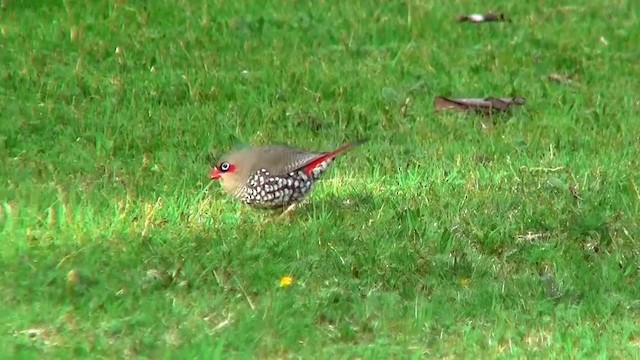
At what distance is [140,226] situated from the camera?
736cm

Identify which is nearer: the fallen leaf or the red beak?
the red beak

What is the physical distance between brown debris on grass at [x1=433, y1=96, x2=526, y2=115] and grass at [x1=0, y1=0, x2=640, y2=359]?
0.10 metres

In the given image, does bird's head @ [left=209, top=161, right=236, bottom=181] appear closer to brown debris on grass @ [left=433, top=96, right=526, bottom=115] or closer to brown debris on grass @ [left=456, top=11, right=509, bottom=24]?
brown debris on grass @ [left=433, top=96, right=526, bottom=115]

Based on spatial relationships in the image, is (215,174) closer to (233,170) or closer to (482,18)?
(233,170)

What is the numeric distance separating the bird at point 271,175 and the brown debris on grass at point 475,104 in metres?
2.38

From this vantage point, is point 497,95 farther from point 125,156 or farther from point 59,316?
point 59,316

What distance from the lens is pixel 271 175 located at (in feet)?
26.1

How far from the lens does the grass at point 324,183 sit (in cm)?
627

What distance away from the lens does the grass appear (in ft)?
20.6

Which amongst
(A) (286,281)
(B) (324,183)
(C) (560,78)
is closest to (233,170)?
(B) (324,183)

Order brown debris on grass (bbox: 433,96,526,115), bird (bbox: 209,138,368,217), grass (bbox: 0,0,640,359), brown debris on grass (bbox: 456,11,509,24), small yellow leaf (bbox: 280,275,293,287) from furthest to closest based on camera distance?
1. brown debris on grass (bbox: 456,11,509,24)
2. brown debris on grass (bbox: 433,96,526,115)
3. bird (bbox: 209,138,368,217)
4. small yellow leaf (bbox: 280,275,293,287)
5. grass (bbox: 0,0,640,359)

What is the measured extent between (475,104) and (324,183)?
2.01 metres

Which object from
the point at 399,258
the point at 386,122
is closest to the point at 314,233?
the point at 399,258

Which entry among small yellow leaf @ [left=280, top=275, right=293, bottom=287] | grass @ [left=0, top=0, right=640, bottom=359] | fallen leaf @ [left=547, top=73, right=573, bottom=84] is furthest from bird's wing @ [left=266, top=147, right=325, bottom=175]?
fallen leaf @ [left=547, top=73, right=573, bottom=84]
